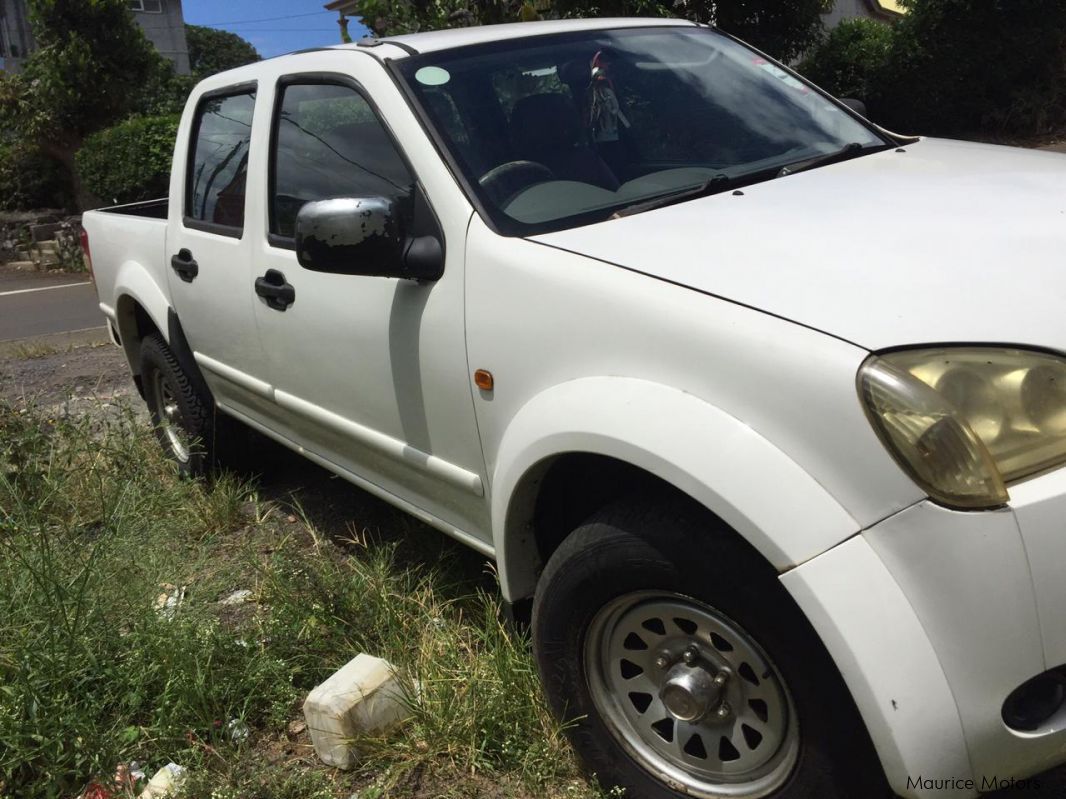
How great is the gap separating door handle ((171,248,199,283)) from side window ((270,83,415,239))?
69 cm

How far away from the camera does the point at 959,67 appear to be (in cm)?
1537

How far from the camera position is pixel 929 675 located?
168 cm

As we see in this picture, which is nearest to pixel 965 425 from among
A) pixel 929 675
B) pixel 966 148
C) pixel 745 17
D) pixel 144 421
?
pixel 929 675

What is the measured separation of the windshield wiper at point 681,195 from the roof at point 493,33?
0.91 m

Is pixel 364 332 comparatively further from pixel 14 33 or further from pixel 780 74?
pixel 14 33

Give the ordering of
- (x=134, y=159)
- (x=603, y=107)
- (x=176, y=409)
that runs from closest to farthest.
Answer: (x=603, y=107) → (x=176, y=409) → (x=134, y=159)

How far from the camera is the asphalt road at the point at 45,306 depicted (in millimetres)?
11484

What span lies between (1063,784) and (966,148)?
178cm

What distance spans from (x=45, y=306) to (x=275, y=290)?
39.2 feet

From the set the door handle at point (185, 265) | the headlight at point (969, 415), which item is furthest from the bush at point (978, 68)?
the headlight at point (969, 415)

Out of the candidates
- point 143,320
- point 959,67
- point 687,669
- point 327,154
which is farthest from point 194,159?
point 959,67

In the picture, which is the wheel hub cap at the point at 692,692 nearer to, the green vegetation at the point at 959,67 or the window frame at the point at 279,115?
the window frame at the point at 279,115

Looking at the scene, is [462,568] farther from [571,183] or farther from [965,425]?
[965,425]

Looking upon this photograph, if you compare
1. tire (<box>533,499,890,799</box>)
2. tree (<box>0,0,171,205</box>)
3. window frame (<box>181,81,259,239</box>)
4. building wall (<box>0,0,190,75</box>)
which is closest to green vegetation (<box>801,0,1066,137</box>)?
tree (<box>0,0,171,205</box>)
